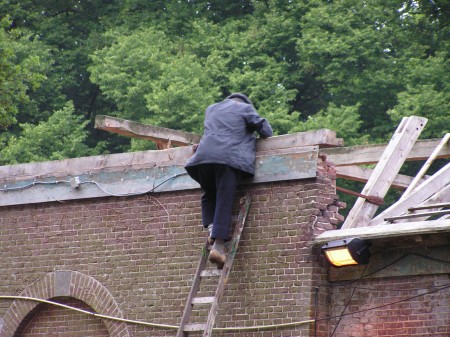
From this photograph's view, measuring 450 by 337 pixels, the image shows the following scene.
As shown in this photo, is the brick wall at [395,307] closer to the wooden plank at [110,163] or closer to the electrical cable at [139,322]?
the electrical cable at [139,322]

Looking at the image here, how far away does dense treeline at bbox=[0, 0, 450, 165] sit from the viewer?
89.1 ft

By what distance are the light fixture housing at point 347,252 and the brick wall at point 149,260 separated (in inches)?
16.1

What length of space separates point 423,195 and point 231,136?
225 cm

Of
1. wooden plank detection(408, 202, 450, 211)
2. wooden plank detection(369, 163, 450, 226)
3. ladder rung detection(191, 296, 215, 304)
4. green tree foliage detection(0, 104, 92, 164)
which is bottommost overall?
ladder rung detection(191, 296, 215, 304)

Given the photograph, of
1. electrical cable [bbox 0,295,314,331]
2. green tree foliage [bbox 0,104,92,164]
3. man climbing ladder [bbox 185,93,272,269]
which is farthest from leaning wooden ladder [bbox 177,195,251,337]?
green tree foliage [bbox 0,104,92,164]

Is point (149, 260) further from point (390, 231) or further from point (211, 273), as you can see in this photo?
point (390, 231)

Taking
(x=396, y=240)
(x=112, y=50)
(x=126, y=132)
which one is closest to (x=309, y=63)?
(x=112, y=50)

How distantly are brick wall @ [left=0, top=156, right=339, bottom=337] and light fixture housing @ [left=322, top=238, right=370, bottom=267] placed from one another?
41 centimetres

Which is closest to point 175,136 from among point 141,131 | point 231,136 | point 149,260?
point 141,131

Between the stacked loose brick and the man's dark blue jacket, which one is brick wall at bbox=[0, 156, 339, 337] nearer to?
the stacked loose brick

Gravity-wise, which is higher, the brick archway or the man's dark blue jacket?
the man's dark blue jacket

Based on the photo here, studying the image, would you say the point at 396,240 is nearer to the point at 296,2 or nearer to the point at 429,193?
the point at 429,193

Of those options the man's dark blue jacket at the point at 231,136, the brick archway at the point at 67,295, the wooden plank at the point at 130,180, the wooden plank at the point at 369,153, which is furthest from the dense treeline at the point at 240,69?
the man's dark blue jacket at the point at 231,136

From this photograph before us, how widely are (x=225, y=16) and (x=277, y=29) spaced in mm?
3438
